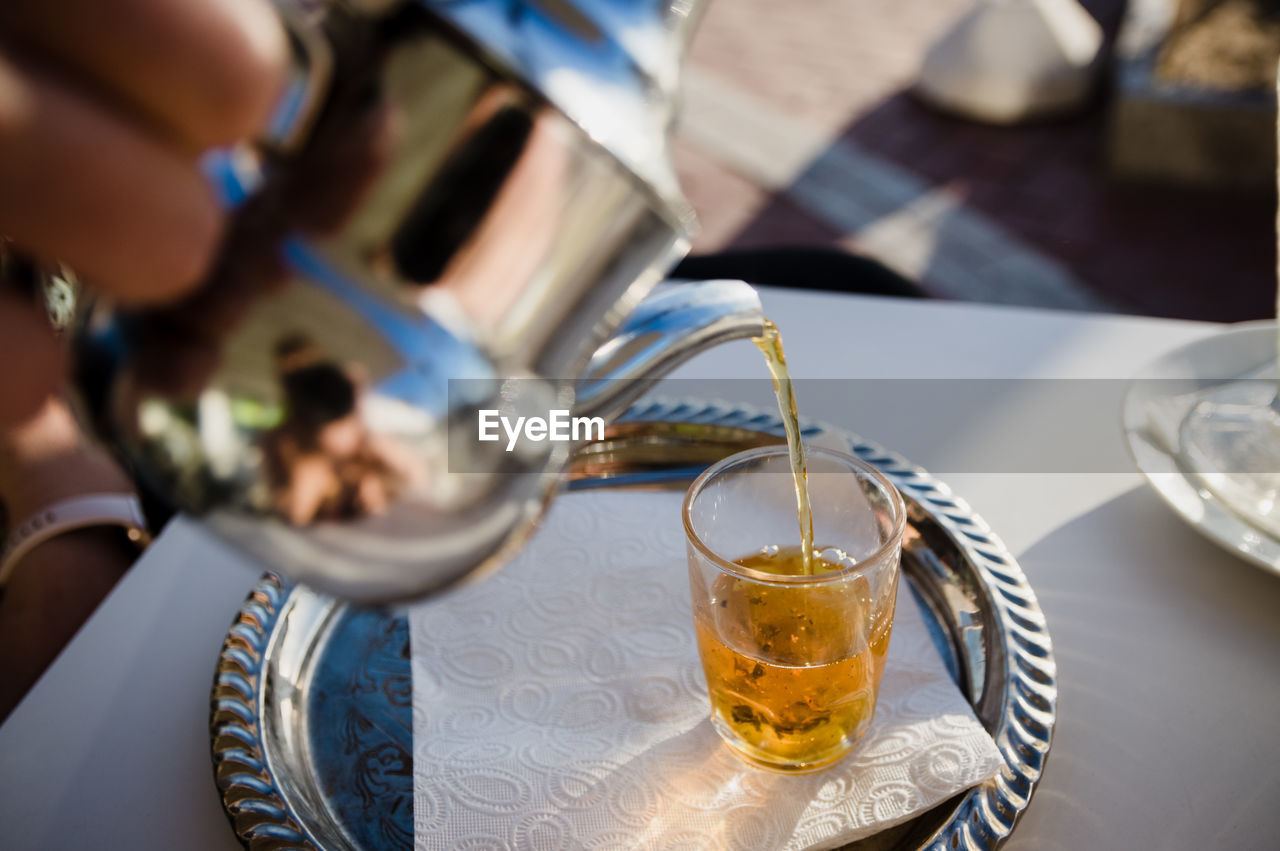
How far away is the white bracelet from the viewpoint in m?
0.93

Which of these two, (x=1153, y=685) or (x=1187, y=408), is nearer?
(x=1153, y=685)

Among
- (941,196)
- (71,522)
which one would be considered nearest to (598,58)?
(71,522)

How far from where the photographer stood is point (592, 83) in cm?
26

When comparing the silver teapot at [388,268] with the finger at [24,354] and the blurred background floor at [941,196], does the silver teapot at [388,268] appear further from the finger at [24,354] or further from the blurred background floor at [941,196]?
the blurred background floor at [941,196]

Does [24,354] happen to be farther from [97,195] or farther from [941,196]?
[941,196]

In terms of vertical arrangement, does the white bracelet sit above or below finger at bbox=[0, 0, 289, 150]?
below

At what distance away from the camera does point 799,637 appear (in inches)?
22.7

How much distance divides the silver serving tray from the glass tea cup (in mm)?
68

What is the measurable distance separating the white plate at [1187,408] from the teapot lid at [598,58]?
57 cm

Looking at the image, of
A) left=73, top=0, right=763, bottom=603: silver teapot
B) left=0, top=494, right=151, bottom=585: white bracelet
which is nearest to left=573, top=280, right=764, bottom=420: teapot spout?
left=73, top=0, right=763, bottom=603: silver teapot

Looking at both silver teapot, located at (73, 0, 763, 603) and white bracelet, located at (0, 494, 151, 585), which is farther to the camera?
white bracelet, located at (0, 494, 151, 585)

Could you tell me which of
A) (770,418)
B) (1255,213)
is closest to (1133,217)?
(1255,213)

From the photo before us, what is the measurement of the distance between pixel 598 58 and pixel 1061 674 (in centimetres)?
53

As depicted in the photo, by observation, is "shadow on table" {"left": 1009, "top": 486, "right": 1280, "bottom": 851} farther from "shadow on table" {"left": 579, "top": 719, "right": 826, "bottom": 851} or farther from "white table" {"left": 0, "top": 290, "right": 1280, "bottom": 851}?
"shadow on table" {"left": 579, "top": 719, "right": 826, "bottom": 851}
